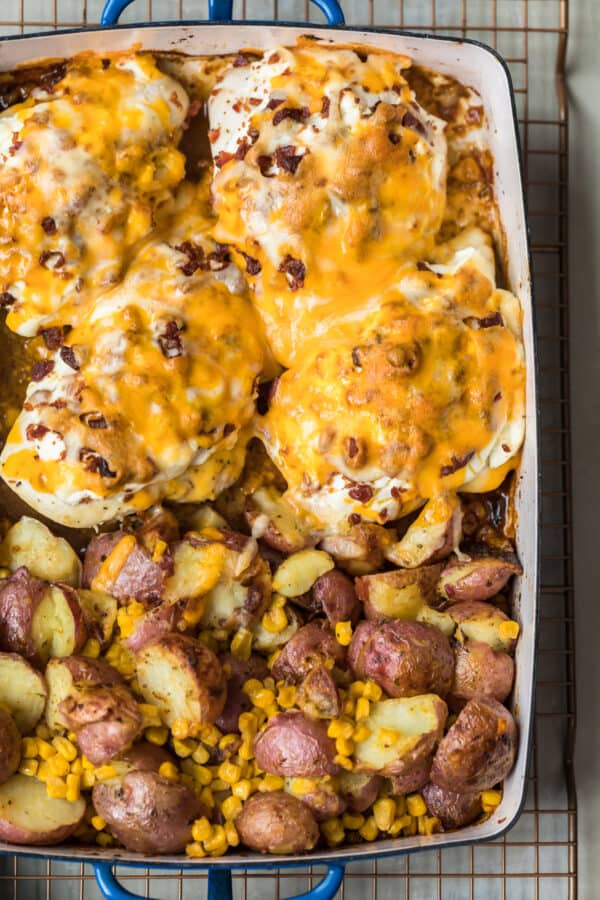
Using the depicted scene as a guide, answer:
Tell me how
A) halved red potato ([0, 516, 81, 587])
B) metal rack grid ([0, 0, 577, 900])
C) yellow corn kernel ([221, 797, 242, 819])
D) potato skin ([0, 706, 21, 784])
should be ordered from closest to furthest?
1. potato skin ([0, 706, 21, 784])
2. yellow corn kernel ([221, 797, 242, 819])
3. halved red potato ([0, 516, 81, 587])
4. metal rack grid ([0, 0, 577, 900])

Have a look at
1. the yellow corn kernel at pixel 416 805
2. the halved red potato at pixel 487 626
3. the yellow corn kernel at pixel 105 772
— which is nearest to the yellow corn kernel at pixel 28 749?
the yellow corn kernel at pixel 105 772

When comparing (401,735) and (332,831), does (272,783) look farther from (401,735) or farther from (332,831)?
(401,735)

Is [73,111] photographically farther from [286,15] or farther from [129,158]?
[286,15]

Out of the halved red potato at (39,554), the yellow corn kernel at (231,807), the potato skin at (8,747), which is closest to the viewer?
the potato skin at (8,747)

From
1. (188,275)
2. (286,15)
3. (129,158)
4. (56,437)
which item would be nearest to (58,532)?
(56,437)

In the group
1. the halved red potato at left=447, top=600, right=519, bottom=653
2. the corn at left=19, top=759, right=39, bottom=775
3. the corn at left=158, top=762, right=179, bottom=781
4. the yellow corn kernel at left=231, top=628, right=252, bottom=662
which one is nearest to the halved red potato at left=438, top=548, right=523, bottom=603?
the halved red potato at left=447, top=600, right=519, bottom=653

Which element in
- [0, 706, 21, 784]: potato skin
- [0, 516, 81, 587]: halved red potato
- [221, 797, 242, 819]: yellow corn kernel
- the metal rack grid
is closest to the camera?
[0, 706, 21, 784]: potato skin

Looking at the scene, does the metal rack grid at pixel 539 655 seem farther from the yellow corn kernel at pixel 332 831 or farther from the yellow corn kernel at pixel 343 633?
the yellow corn kernel at pixel 343 633

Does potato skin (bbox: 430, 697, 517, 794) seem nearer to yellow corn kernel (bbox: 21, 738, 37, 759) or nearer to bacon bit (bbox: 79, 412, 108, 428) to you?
yellow corn kernel (bbox: 21, 738, 37, 759)
